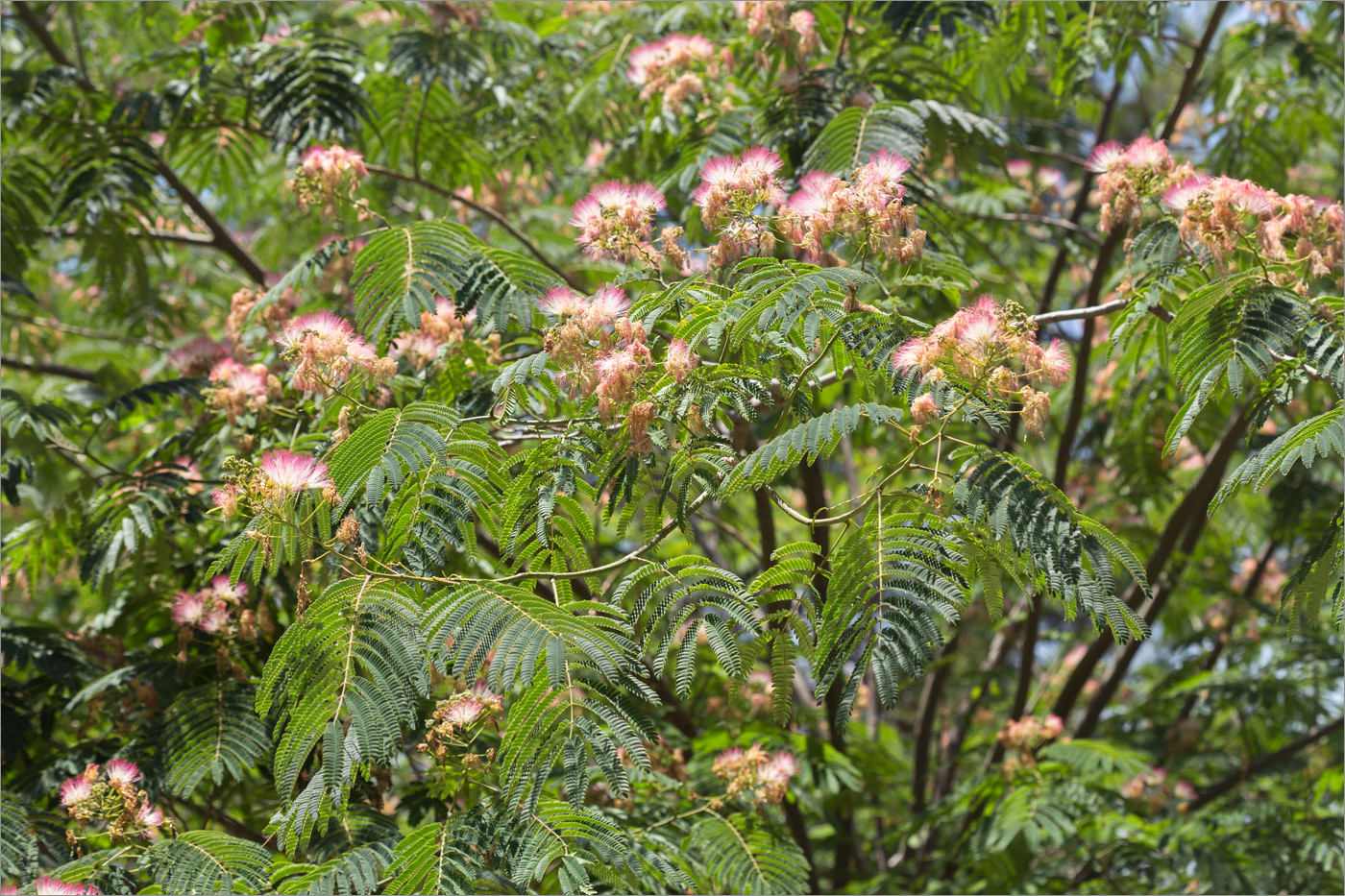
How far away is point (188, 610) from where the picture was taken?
153 inches

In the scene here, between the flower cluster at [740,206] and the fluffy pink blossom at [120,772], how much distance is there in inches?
88.8

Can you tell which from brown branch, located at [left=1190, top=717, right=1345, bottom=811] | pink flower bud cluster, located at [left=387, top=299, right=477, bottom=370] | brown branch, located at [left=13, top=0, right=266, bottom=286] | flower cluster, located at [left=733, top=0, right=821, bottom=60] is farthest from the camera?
brown branch, located at [left=1190, top=717, right=1345, bottom=811]

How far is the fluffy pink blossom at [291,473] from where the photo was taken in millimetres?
2873

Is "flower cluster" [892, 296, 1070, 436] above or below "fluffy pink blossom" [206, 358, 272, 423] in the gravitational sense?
above

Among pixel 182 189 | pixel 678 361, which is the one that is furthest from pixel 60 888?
pixel 182 189

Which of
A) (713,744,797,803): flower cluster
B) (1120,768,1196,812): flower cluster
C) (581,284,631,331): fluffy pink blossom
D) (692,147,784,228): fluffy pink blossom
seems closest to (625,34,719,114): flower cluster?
(692,147,784,228): fluffy pink blossom

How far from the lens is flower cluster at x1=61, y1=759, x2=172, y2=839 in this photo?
10.8ft

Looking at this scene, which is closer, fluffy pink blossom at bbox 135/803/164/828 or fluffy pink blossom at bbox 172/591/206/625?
fluffy pink blossom at bbox 135/803/164/828

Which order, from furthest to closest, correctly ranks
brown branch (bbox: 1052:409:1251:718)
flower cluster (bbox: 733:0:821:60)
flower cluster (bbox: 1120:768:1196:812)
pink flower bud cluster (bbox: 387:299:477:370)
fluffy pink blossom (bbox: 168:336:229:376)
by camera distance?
flower cluster (bbox: 1120:768:1196:812) → fluffy pink blossom (bbox: 168:336:229:376) → brown branch (bbox: 1052:409:1251:718) → flower cluster (bbox: 733:0:821:60) → pink flower bud cluster (bbox: 387:299:477:370)

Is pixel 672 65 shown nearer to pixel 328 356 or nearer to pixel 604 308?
pixel 604 308

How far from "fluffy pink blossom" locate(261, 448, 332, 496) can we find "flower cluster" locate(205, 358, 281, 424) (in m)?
0.96

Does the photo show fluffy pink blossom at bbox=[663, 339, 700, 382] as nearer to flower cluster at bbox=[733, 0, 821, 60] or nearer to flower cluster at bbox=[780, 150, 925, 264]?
flower cluster at bbox=[780, 150, 925, 264]

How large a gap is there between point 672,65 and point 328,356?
1970mm

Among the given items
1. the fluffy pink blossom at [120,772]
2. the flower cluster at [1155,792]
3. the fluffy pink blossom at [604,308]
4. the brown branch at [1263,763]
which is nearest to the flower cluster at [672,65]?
the fluffy pink blossom at [604,308]
